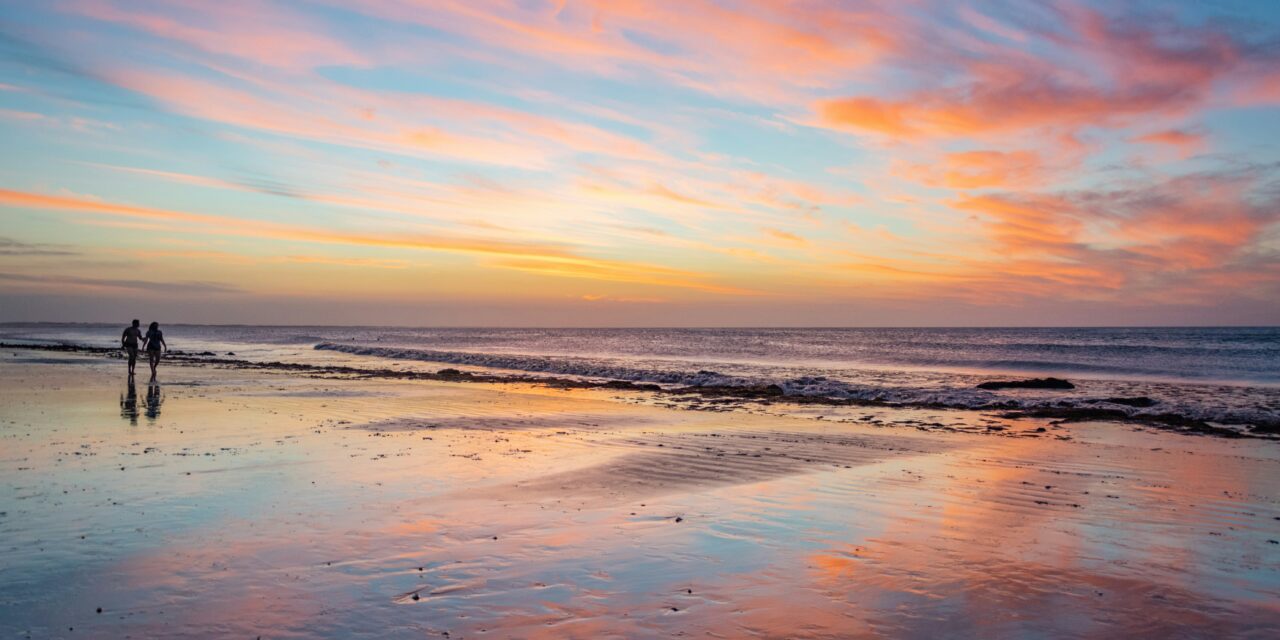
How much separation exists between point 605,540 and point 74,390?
2410cm

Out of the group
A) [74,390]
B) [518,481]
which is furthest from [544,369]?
[518,481]

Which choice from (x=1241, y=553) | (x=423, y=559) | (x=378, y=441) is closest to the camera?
(x=423, y=559)

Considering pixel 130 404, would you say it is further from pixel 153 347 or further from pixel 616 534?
pixel 616 534

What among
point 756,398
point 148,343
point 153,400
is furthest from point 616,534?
point 148,343

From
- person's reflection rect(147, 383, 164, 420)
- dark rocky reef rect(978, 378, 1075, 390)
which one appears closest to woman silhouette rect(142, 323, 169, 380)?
person's reflection rect(147, 383, 164, 420)

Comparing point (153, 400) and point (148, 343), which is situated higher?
point (148, 343)

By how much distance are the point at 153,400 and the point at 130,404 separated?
4.14 feet

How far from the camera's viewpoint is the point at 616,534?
844 cm

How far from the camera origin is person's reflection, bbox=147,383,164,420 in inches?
731

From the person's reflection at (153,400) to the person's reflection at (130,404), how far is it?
0.31 metres

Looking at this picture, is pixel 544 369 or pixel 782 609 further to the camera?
pixel 544 369

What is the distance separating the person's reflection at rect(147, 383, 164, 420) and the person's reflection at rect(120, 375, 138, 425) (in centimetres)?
31

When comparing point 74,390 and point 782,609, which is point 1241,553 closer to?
point 782,609

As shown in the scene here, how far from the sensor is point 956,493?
11.0 metres
